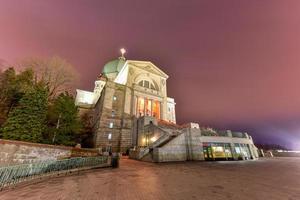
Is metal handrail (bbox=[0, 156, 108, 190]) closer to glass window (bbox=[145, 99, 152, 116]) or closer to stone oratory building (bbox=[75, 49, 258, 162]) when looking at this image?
stone oratory building (bbox=[75, 49, 258, 162])

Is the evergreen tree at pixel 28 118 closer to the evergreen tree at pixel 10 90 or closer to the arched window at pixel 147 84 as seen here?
the evergreen tree at pixel 10 90

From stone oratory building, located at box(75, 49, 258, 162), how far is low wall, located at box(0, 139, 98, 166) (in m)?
9.97

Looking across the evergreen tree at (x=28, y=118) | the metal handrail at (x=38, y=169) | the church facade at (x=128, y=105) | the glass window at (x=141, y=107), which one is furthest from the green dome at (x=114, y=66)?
the metal handrail at (x=38, y=169)

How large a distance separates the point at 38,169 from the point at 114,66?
49.2 metres

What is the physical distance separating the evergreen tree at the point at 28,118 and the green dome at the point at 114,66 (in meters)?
34.9

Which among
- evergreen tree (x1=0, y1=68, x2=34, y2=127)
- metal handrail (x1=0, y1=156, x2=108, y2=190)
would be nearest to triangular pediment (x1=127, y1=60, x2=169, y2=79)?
evergreen tree (x1=0, y1=68, x2=34, y2=127)

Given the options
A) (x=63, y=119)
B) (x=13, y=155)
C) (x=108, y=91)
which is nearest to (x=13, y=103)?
(x=63, y=119)

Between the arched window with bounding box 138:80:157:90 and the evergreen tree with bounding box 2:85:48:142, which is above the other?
the arched window with bounding box 138:80:157:90

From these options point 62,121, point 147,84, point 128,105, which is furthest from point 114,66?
point 62,121

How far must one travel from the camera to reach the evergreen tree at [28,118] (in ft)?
53.8

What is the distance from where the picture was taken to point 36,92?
1939cm

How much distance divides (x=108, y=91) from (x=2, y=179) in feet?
85.1

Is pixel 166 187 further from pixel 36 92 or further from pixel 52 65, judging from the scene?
pixel 52 65

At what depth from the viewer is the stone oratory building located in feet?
63.2
